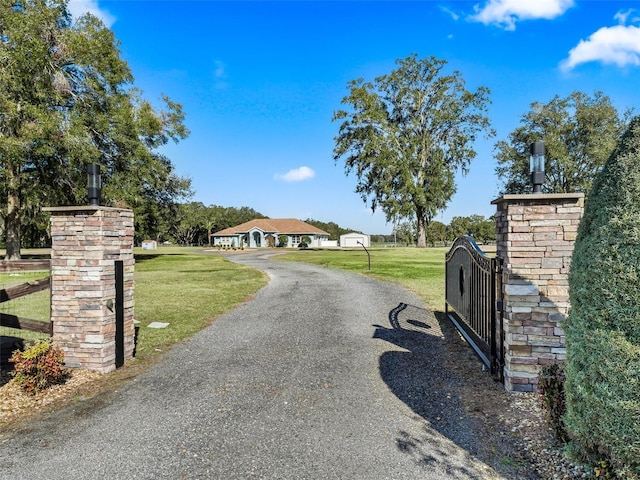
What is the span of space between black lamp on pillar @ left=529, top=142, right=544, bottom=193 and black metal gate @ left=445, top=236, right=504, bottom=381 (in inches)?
40.1

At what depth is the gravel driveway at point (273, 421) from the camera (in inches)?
117

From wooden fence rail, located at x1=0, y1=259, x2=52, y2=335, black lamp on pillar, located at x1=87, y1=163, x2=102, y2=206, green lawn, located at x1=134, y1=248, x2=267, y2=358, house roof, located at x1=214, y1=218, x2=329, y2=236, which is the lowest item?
green lawn, located at x1=134, y1=248, x2=267, y2=358

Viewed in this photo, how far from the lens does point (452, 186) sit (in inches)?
1272

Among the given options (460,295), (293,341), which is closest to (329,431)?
(293,341)

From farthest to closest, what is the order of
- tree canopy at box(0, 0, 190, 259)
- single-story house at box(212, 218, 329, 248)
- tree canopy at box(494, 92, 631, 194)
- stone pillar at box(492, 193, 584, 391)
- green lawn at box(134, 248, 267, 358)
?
single-story house at box(212, 218, 329, 248) → tree canopy at box(494, 92, 631, 194) → tree canopy at box(0, 0, 190, 259) → green lawn at box(134, 248, 267, 358) → stone pillar at box(492, 193, 584, 391)

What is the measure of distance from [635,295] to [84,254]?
571 centimetres

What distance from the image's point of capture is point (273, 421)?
3.71m

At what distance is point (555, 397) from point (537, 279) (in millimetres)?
1469

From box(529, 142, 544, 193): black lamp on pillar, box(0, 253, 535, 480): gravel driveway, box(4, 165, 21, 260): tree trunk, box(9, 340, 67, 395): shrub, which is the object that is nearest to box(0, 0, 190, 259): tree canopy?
box(4, 165, 21, 260): tree trunk

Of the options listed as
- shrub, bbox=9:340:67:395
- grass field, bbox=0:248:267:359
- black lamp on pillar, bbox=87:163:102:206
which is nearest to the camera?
shrub, bbox=9:340:67:395

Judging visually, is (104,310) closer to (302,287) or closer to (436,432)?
(436,432)

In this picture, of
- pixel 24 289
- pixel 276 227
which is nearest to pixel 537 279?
pixel 24 289

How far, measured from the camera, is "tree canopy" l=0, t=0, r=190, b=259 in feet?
57.5

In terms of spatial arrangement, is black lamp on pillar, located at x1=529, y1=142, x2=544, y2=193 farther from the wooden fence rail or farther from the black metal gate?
the wooden fence rail
